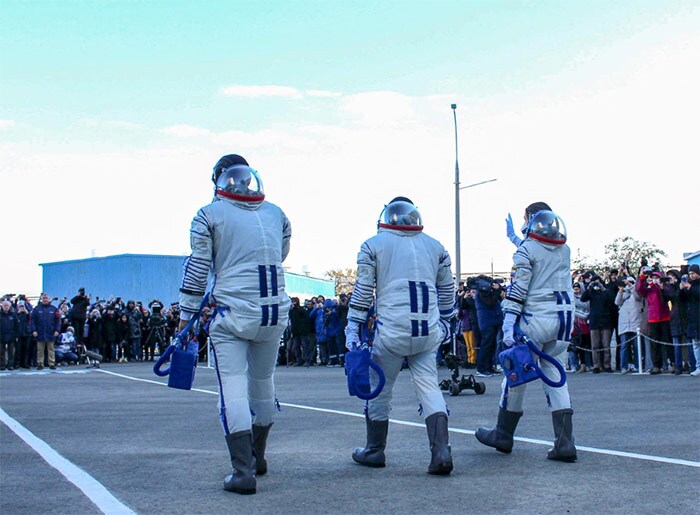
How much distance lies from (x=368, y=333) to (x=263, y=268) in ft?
4.36

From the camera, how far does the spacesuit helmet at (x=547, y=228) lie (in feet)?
25.9

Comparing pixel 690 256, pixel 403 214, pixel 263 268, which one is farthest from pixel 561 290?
pixel 690 256

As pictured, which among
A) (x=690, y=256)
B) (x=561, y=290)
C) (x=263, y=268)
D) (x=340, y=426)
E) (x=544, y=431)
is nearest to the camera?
(x=263, y=268)

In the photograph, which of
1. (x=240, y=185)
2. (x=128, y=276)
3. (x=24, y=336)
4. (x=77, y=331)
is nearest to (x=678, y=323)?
(x=240, y=185)

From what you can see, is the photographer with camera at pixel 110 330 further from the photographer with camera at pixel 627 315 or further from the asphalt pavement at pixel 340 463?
the asphalt pavement at pixel 340 463

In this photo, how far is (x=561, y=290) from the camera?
310 inches

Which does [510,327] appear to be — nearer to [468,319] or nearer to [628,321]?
[628,321]

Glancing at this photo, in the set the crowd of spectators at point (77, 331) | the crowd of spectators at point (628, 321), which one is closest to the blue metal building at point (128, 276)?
the crowd of spectators at point (77, 331)

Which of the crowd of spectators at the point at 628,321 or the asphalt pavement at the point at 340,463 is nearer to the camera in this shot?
the asphalt pavement at the point at 340,463

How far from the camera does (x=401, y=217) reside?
7.47m

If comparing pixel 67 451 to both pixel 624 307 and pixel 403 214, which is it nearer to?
pixel 403 214

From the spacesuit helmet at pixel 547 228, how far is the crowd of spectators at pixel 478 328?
37.4 ft

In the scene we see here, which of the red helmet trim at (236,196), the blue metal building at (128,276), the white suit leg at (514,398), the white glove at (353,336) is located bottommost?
the white suit leg at (514,398)

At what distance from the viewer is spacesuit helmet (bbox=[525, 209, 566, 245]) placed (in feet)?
25.9
